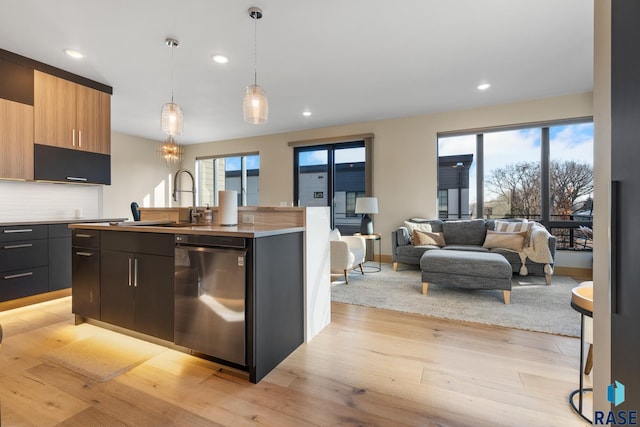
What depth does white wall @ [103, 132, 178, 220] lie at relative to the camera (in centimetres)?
647

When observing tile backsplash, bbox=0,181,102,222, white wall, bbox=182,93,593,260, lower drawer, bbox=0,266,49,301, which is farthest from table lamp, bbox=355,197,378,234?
lower drawer, bbox=0,266,49,301

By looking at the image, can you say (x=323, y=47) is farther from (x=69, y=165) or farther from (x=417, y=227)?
(x=69, y=165)

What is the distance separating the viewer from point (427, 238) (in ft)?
15.5

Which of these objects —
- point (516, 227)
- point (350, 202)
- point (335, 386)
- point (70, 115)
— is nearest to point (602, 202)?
point (335, 386)

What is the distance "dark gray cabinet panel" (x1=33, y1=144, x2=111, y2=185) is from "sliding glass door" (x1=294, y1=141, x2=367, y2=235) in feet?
11.7

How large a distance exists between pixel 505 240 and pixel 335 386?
3.72 m

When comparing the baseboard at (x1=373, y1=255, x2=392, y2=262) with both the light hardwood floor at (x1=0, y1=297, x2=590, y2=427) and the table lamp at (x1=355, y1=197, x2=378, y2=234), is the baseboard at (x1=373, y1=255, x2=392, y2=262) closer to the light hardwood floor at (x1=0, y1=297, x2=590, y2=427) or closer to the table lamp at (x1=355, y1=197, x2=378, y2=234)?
the table lamp at (x1=355, y1=197, x2=378, y2=234)

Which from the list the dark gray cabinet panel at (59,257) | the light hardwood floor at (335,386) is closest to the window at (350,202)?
the light hardwood floor at (335,386)

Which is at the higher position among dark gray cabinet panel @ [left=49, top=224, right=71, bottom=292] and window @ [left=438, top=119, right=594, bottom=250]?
window @ [left=438, top=119, right=594, bottom=250]

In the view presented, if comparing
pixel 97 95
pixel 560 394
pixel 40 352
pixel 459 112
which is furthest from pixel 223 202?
pixel 459 112

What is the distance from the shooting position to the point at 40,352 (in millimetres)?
2096

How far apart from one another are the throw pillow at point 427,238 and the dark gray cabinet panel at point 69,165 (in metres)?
4.57

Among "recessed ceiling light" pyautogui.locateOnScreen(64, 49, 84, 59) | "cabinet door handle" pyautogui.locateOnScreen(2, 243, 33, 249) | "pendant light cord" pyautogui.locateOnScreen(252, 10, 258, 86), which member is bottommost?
"cabinet door handle" pyautogui.locateOnScreen(2, 243, 33, 249)

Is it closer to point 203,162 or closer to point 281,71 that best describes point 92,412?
point 281,71
